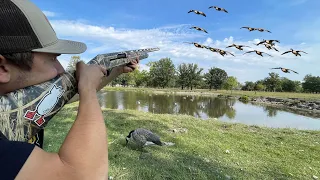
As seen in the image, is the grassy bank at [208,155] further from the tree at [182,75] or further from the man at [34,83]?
the tree at [182,75]

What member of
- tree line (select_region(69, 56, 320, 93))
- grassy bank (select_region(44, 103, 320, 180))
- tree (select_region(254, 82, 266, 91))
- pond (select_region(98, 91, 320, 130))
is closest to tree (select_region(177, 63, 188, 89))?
tree line (select_region(69, 56, 320, 93))

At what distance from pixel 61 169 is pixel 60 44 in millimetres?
598

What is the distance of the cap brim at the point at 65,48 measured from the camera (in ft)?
3.81

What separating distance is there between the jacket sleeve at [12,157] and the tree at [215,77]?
75.6m

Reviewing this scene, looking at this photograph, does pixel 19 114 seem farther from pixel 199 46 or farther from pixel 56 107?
pixel 199 46

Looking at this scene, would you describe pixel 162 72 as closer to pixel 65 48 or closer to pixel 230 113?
pixel 230 113

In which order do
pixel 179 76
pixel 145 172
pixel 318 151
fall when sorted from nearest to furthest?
pixel 145 172, pixel 318 151, pixel 179 76

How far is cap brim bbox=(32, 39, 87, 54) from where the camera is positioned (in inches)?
45.8

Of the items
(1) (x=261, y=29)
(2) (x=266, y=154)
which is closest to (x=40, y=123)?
(1) (x=261, y=29)

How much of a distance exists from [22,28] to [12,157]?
18.8 inches

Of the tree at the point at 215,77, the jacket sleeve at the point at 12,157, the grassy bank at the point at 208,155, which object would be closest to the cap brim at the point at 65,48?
the jacket sleeve at the point at 12,157

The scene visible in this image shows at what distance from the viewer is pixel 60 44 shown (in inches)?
49.8

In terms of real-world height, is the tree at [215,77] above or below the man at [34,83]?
above

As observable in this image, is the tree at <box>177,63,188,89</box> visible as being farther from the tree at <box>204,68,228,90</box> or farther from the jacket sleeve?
the jacket sleeve
